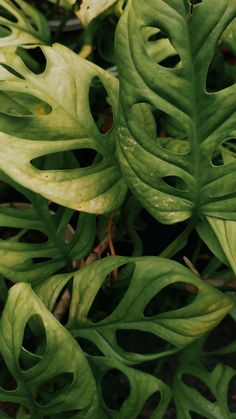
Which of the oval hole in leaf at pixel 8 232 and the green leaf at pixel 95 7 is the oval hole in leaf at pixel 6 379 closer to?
the oval hole in leaf at pixel 8 232

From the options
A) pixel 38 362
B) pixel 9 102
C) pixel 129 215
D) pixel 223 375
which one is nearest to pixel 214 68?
pixel 129 215

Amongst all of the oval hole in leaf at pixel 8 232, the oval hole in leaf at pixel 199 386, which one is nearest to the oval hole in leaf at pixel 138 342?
the oval hole in leaf at pixel 199 386

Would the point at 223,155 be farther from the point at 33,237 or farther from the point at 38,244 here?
the point at 33,237

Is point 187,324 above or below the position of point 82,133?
below

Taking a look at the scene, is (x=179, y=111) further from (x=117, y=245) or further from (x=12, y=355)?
(x=117, y=245)

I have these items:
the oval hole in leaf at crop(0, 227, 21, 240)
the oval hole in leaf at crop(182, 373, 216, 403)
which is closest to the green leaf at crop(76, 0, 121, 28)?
the oval hole in leaf at crop(0, 227, 21, 240)

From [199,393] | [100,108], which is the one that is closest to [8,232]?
[100,108]

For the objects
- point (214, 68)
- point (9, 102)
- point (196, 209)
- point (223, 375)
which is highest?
point (214, 68)
